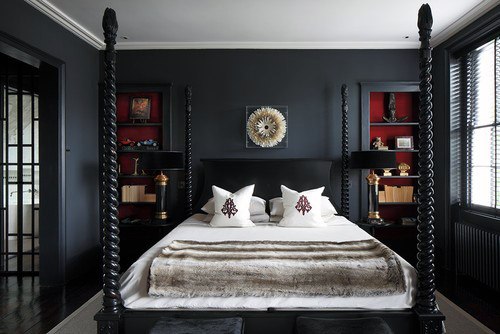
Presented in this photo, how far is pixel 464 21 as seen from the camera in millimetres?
3984

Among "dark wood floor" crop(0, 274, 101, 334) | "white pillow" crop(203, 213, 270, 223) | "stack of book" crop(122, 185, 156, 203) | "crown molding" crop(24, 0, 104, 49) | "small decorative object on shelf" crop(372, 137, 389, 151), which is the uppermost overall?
"crown molding" crop(24, 0, 104, 49)

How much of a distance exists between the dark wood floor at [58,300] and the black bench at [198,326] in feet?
4.86

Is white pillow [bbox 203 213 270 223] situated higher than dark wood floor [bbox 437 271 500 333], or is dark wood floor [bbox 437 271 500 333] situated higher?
white pillow [bbox 203 213 270 223]

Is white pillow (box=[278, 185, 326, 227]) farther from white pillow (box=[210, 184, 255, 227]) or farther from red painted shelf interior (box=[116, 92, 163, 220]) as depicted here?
red painted shelf interior (box=[116, 92, 163, 220])

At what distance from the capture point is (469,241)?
388 centimetres

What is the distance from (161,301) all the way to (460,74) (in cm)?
437

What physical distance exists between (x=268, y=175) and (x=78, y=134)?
251 cm

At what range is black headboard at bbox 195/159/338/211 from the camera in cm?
Result: 457

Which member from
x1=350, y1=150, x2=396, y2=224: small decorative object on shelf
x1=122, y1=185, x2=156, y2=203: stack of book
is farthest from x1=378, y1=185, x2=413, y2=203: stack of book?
x1=122, y1=185, x2=156, y2=203: stack of book

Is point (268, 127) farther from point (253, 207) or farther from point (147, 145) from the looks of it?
point (147, 145)

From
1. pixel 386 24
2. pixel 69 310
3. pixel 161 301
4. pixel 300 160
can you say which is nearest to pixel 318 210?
pixel 300 160

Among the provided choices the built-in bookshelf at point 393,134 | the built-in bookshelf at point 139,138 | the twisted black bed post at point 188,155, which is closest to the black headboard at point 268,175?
the twisted black bed post at point 188,155

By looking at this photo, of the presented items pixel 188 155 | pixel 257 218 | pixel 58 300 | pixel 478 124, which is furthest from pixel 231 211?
pixel 478 124

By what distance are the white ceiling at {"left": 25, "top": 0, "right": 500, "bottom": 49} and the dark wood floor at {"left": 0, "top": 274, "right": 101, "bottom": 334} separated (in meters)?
3.02
